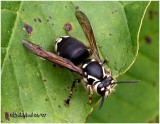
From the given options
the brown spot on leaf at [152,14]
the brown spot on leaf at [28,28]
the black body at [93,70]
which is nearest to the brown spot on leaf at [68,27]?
the brown spot on leaf at [28,28]

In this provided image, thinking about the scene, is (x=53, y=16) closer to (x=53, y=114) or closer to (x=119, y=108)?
(x=53, y=114)

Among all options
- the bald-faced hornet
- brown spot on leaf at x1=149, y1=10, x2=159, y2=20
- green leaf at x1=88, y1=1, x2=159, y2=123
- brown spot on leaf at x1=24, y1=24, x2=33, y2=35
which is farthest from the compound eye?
brown spot on leaf at x1=149, y1=10, x2=159, y2=20

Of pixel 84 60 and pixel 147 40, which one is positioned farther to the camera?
pixel 147 40

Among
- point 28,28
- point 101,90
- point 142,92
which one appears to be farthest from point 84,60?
point 142,92

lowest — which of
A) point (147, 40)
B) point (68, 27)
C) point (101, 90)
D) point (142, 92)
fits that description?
point (142, 92)

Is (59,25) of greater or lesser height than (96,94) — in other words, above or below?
above

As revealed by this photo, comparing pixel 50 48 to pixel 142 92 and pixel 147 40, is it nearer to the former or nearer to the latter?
pixel 147 40

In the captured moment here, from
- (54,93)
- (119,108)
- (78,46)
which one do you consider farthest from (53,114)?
(119,108)

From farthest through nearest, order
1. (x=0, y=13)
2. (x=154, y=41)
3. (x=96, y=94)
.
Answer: (x=154, y=41) → (x=96, y=94) → (x=0, y=13)
